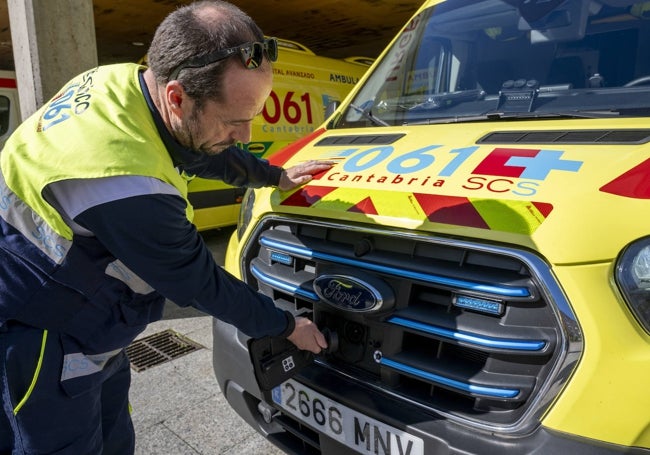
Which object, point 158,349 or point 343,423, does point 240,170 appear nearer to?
point 343,423

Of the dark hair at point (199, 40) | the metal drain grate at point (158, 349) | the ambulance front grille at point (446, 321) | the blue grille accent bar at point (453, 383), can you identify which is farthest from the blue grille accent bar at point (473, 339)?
the metal drain grate at point (158, 349)

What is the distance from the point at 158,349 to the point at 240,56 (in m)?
2.83

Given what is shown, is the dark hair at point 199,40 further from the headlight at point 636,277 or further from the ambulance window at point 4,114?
the ambulance window at point 4,114

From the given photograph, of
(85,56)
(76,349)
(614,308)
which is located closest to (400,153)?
(614,308)

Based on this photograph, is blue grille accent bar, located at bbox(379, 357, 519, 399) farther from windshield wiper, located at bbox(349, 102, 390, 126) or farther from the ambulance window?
the ambulance window

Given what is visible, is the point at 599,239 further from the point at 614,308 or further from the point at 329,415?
the point at 329,415

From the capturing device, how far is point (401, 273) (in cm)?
165

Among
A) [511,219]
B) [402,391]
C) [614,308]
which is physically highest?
[511,219]

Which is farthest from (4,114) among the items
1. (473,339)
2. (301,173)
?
(473,339)

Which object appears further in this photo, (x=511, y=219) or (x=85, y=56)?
(x=85, y=56)

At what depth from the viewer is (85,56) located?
475 cm

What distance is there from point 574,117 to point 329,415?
1385 millimetres

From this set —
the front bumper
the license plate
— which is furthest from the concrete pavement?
the license plate

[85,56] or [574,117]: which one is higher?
[574,117]
